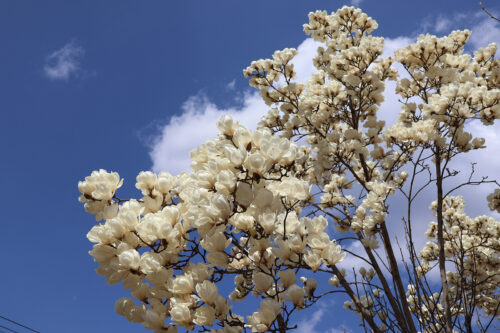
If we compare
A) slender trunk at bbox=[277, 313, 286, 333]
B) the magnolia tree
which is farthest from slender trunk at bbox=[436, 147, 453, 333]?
slender trunk at bbox=[277, 313, 286, 333]

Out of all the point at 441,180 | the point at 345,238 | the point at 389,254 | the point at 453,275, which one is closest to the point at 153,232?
the point at 345,238

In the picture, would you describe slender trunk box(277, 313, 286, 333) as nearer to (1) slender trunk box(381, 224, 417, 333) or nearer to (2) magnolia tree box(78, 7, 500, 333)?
(2) magnolia tree box(78, 7, 500, 333)

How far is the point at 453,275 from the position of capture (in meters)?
5.16

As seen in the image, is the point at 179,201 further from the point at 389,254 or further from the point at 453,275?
the point at 453,275

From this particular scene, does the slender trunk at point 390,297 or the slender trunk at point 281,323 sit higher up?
the slender trunk at point 390,297

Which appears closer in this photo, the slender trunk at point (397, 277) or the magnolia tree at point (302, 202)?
the magnolia tree at point (302, 202)

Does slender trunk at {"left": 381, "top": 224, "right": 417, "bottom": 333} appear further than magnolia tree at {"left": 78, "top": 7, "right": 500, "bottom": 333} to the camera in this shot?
Yes

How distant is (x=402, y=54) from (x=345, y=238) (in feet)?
6.23

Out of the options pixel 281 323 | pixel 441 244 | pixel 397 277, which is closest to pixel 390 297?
pixel 397 277

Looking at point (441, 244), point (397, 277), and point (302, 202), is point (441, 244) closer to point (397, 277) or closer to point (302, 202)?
point (397, 277)

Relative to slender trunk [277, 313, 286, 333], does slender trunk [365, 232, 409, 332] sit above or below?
above

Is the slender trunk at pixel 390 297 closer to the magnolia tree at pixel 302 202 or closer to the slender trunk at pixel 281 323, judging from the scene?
the magnolia tree at pixel 302 202

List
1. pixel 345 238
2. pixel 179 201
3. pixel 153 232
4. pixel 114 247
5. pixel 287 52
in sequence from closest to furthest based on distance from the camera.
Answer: pixel 153 232, pixel 114 247, pixel 179 201, pixel 345 238, pixel 287 52

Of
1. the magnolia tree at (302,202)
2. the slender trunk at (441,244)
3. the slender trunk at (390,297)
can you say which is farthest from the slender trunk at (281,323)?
the slender trunk at (441,244)
